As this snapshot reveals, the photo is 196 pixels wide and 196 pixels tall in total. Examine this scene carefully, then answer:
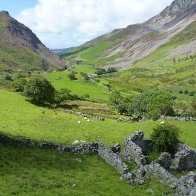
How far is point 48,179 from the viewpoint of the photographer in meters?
35.1

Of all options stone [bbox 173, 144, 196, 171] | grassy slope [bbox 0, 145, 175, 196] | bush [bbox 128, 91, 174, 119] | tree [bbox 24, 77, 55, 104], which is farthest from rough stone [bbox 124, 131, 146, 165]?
tree [bbox 24, 77, 55, 104]

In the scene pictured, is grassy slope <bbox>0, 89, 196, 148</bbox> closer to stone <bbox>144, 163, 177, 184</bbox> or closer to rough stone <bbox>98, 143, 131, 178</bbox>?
rough stone <bbox>98, 143, 131, 178</bbox>

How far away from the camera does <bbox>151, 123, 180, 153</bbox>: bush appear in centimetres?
4912

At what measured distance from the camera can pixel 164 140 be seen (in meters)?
49.1

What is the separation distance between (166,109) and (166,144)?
163 ft

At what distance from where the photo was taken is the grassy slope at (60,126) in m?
61.4

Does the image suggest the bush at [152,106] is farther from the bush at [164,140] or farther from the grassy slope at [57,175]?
the grassy slope at [57,175]

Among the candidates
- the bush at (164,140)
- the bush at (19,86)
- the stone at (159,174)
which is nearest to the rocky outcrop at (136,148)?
the bush at (164,140)

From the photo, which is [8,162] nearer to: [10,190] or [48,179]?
[48,179]

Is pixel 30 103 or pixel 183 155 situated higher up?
pixel 30 103

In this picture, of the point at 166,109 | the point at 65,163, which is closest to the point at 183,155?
the point at 65,163

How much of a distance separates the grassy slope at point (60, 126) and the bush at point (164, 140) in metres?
10.6

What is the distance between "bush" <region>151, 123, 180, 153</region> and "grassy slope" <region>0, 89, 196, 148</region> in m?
10.6

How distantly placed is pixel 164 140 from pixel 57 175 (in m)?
18.1
